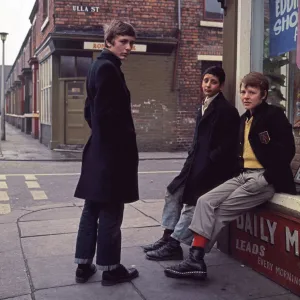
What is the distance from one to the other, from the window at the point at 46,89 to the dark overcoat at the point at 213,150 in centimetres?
1398

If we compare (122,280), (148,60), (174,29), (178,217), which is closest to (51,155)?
(148,60)

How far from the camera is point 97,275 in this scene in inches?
154

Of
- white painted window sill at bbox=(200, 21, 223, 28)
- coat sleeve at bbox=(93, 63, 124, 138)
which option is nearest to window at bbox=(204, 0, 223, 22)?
white painted window sill at bbox=(200, 21, 223, 28)

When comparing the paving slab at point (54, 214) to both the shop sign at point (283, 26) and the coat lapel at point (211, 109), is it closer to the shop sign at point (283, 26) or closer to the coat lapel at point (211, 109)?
the coat lapel at point (211, 109)

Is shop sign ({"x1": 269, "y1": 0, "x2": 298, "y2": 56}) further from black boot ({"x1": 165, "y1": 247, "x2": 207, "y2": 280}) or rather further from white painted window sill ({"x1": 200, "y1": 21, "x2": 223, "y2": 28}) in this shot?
white painted window sill ({"x1": 200, "y1": 21, "x2": 223, "y2": 28})

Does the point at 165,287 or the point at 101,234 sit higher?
the point at 101,234

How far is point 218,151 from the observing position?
156 inches

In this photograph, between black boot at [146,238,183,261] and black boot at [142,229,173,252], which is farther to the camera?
black boot at [142,229,173,252]

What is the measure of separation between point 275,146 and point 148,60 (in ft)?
41.9

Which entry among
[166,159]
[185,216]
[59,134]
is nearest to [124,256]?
[185,216]

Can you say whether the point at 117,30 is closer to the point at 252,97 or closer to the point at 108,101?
the point at 108,101

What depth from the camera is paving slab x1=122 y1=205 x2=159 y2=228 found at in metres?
5.77

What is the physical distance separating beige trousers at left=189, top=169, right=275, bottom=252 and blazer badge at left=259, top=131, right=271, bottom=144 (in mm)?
240

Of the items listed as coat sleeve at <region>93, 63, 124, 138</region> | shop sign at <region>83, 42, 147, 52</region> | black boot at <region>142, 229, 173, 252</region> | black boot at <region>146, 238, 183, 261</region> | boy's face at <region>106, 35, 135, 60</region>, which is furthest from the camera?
shop sign at <region>83, 42, 147, 52</region>
